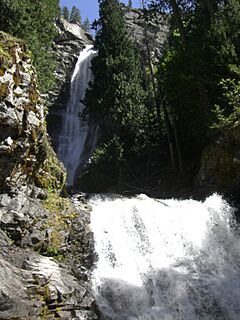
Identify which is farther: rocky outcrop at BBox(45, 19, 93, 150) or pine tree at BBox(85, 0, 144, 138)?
rocky outcrop at BBox(45, 19, 93, 150)

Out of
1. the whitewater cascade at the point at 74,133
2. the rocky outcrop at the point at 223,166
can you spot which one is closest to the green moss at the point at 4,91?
the rocky outcrop at the point at 223,166

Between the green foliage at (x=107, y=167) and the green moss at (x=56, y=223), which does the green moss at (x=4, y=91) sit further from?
the green foliage at (x=107, y=167)

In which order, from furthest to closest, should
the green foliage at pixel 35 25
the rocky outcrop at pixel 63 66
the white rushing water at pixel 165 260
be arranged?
the rocky outcrop at pixel 63 66, the green foliage at pixel 35 25, the white rushing water at pixel 165 260

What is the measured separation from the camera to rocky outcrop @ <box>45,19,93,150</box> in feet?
99.9

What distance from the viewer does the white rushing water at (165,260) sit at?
426 inches

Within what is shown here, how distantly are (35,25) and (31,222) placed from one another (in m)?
10.8

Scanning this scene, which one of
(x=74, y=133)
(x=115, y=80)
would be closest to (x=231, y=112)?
(x=115, y=80)

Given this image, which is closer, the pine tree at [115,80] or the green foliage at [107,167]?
the green foliage at [107,167]

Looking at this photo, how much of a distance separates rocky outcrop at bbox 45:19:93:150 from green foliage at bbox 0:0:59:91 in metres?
4.39

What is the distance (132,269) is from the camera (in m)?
11.8

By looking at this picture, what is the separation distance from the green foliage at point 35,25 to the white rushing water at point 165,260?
7.16 m

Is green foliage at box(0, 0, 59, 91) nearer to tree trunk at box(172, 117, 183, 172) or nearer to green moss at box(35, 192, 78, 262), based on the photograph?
tree trunk at box(172, 117, 183, 172)

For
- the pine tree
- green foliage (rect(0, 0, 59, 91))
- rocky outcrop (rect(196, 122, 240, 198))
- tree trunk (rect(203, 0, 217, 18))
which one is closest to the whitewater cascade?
the pine tree

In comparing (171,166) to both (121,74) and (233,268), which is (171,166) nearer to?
(121,74)
